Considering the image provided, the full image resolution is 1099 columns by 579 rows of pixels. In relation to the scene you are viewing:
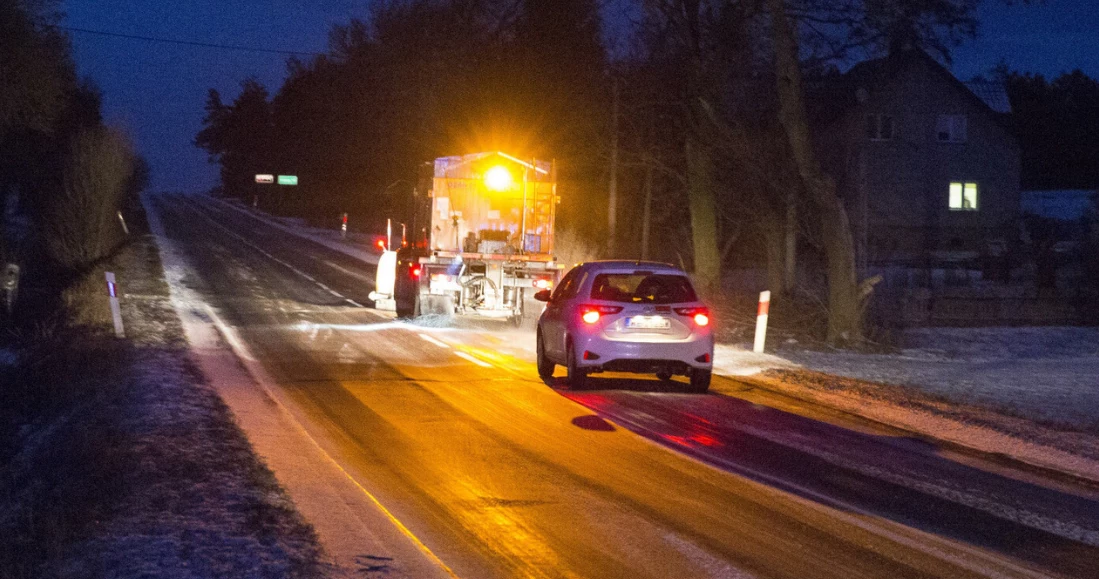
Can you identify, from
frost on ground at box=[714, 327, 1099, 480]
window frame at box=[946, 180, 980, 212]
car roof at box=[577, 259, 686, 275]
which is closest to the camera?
frost on ground at box=[714, 327, 1099, 480]

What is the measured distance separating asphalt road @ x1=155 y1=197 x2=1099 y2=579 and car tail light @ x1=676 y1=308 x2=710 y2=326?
0.95 m

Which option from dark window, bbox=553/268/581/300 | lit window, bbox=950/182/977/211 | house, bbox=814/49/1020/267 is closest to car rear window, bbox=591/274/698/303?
dark window, bbox=553/268/581/300

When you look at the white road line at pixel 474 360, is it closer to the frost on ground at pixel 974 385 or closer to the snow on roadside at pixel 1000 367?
the frost on ground at pixel 974 385

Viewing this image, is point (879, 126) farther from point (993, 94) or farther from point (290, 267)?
point (290, 267)

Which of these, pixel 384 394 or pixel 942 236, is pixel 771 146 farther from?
pixel 942 236

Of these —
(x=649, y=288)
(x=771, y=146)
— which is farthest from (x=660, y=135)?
(x=649, y=288)

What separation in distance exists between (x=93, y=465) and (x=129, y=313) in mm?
13871

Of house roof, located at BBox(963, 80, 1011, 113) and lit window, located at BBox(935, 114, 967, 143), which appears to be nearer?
lit window, located at BBox(935, 114, 967, 143)

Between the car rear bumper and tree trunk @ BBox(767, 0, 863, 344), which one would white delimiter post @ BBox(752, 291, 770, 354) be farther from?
the car rear bumper

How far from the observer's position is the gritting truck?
72.3 feet

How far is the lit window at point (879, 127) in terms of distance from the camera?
47.4m

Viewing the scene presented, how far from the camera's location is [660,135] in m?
30.9

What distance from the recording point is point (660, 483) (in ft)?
29.5

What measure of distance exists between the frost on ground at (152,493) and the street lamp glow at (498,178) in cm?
980
